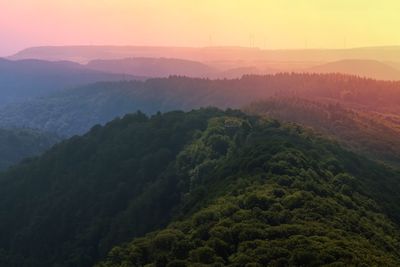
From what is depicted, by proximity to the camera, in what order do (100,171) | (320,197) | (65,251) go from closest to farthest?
(320,197) < (65,251) < (100,171)

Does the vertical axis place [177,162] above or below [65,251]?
above

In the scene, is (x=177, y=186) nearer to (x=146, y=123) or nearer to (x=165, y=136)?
(x=165, y=136)

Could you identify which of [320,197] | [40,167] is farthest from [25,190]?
[320,197]

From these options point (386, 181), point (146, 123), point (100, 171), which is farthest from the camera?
point (146, 123)

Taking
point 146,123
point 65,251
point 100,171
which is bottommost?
point 65,251

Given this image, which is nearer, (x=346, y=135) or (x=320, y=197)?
(x=320, y=197)

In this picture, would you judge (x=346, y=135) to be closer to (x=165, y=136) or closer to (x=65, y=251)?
(x=165, y=136)
